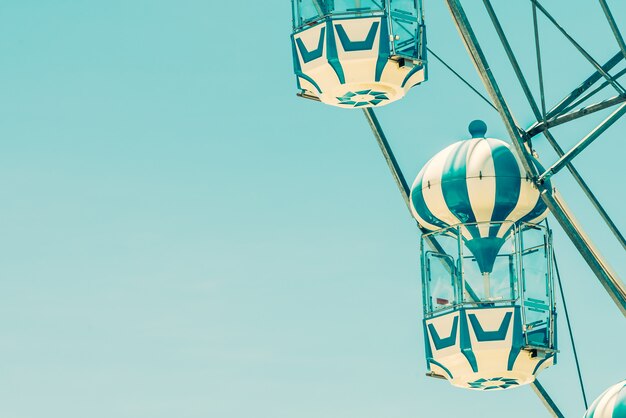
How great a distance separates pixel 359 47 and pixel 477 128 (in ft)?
7.06

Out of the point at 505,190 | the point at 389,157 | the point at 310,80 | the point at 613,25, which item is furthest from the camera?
the point at 389,157

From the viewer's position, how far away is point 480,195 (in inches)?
894

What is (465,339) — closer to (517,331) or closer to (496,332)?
(496,332)

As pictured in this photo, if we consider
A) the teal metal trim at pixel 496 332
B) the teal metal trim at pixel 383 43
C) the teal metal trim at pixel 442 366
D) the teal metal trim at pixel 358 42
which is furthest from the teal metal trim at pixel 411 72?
the teal metal trim at pixel 442 366

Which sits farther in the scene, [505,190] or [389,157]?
[389,157]

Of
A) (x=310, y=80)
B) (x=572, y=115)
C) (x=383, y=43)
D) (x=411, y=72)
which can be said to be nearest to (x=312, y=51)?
(x=310, y=80)

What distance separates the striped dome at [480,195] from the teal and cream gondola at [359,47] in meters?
1.10

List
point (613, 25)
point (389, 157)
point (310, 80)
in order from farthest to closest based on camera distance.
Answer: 1. point (389, 157)
2. point (310, 80)
3. point (613, 25)

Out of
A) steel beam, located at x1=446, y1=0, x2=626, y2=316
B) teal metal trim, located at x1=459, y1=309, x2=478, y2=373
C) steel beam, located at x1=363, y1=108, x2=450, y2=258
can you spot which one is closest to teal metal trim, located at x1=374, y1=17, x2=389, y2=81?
steel beam, located at x1=446, y1=0, x2=626, y2=316

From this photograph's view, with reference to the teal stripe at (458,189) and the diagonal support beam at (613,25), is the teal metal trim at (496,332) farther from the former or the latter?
the diagonal support beam at (613,25)

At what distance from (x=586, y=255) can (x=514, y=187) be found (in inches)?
65.0

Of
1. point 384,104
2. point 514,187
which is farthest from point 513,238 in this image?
point 384,104

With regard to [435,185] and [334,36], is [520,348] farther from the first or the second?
[334,36]

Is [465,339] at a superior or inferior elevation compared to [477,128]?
inferior
